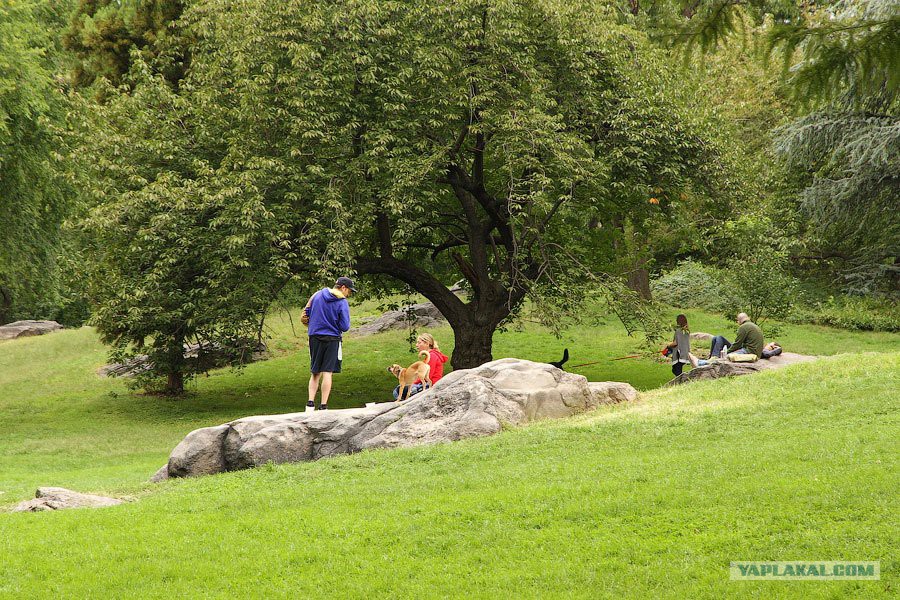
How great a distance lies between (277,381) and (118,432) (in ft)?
27.3

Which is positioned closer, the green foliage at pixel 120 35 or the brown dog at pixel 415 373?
the brown dog at pixel 415 373

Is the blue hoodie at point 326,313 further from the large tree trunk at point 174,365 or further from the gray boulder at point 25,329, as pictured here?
the gray boulder at point 25,329

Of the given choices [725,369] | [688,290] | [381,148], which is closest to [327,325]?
[381,148]

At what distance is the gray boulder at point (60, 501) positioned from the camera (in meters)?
9.59

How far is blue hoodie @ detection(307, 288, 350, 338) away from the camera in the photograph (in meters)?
12.8

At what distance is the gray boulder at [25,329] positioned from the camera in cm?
4031

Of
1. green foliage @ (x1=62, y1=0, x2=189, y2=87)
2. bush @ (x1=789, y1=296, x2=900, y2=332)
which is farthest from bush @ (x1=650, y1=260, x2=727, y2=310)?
green foliage @ (x1=62, y1=0, x2=189, y2=87)

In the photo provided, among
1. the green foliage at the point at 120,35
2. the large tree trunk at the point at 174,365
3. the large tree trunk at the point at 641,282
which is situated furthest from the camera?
the large tree trunk at the point at 641,282

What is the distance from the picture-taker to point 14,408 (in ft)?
81.9

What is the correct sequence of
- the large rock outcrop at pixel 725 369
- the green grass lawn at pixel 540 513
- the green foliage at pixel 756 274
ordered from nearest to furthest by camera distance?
the green grass lawn at pixel 540 513
the large rock outcrop at pixel 725 369
the green foliage at pixel 756 274

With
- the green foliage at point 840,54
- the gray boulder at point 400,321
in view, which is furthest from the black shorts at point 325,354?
the gray boulder at point 400,321

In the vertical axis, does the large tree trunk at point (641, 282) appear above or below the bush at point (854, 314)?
above

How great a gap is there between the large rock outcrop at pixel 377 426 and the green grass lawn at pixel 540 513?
686 mm

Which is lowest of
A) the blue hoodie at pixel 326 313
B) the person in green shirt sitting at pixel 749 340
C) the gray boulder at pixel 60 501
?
the gray boulder at pixel 60 501
